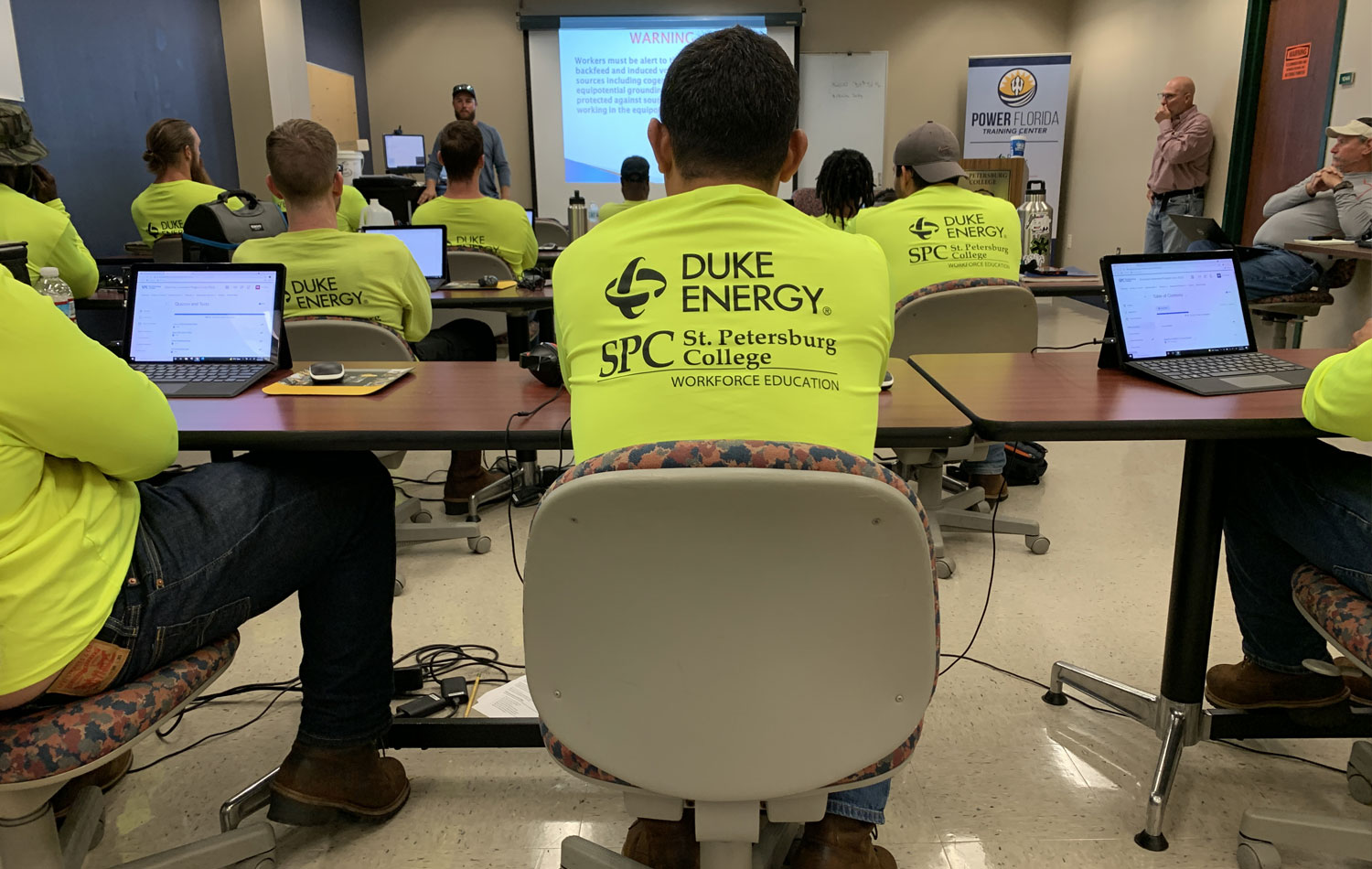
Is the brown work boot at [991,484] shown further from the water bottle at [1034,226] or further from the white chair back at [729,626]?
the white chair back at [729,626]

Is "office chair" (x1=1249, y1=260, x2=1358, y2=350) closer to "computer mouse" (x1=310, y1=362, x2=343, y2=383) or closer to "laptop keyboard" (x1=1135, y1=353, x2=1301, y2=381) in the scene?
"laptop keyboard" (x1=1135, y1=353, x2=1301, y2=381)

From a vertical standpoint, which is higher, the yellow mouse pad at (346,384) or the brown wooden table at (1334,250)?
the brown wooden table at (1334,250)

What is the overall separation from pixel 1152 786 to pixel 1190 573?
354 mm

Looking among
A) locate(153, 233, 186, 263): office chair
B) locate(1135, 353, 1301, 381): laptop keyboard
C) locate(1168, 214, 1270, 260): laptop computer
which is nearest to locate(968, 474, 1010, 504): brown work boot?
locate(1135, 353, 1301, 381): laptop keyboard

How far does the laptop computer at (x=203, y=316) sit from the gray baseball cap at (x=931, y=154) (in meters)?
1.82

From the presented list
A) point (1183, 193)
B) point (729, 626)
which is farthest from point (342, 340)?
point (1183, 193)

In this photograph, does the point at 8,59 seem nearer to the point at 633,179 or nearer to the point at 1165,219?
the point at 633,179

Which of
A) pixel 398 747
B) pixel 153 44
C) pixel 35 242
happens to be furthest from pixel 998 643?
pixel 153 44

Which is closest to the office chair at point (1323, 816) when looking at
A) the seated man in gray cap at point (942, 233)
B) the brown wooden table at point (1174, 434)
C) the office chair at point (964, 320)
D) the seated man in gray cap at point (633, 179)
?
the brown wooden table at point (1174, 434)

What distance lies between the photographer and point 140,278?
1686mm

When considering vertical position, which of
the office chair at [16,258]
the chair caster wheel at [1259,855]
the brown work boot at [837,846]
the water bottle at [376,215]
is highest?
the office chair at [16,258]

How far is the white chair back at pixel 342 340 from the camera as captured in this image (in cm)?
222

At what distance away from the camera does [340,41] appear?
7840mm

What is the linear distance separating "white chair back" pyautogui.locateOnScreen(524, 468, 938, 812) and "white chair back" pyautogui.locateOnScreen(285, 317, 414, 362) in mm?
1519
